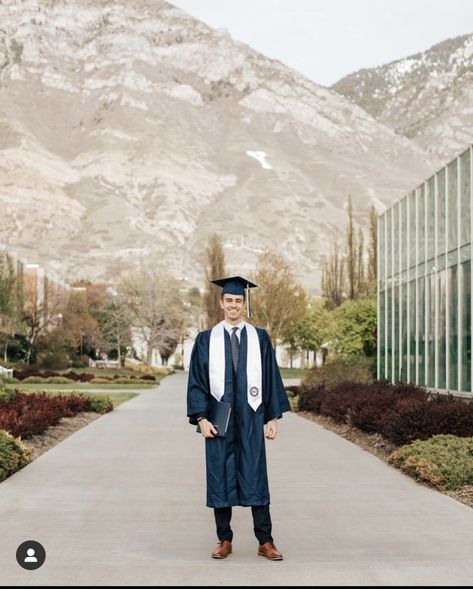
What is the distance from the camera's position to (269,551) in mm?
7715

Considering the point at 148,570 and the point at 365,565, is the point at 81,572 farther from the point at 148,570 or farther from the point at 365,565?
the point at 365,565

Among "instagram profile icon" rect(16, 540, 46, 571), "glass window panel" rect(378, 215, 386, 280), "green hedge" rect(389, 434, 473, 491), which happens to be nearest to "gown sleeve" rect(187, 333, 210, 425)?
"instagram profile icon" rect(16, 540, 46, 571)

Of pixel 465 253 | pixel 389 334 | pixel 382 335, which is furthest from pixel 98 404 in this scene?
pixel 382 335

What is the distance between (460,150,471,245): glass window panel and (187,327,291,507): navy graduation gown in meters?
16.3

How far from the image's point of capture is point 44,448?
16547 mm

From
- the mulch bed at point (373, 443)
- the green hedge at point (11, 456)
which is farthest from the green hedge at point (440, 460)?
the green hedge at point (11, 456)

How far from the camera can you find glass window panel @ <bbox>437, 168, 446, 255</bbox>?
26.3 meters

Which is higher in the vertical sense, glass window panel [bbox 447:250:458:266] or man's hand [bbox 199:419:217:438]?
glass window panel [bbox 447:250:458:266]

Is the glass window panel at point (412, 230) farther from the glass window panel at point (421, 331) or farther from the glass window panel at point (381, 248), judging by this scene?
the glass window panel at point (381, 248)

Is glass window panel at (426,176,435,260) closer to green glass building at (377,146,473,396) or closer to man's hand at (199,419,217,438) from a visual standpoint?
green glass building at (377,146,473,396)

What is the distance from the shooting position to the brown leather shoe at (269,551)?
768cm

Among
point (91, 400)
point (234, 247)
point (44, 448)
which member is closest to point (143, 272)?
point (91, 400)

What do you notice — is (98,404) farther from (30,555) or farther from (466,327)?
(30,555)

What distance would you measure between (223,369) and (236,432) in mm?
484
